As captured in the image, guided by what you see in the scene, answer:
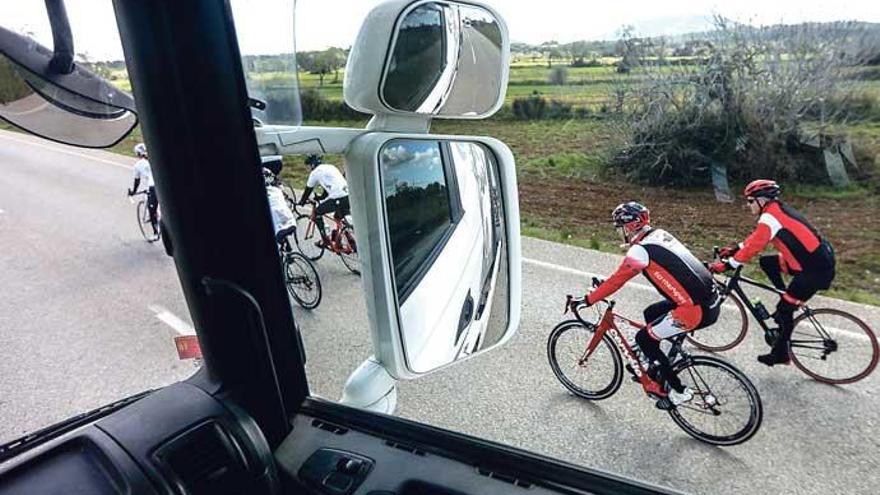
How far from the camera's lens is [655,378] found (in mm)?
2494

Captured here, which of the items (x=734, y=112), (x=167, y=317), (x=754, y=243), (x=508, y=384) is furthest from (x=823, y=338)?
(x=167, y=317)

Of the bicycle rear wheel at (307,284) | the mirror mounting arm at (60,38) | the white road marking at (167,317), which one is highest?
the mirror mounting arm at (60,38)

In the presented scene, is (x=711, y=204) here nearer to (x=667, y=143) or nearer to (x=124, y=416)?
(x=667, y=143)

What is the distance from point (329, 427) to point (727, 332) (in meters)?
2.51

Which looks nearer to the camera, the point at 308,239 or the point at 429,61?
the point at 429,61

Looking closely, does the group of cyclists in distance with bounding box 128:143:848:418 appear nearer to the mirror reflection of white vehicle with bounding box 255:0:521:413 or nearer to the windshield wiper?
the windshield wiper

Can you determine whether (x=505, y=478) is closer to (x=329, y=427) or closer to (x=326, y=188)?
(x=329, y=427)

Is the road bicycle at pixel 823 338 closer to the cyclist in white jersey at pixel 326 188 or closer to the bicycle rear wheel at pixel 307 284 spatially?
the bicycle rear wheel at pixel 307 284

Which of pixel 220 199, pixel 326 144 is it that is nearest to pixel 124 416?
pixel 220 199

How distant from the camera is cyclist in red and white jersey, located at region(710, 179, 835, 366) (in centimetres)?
222

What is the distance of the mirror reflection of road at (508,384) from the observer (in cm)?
183

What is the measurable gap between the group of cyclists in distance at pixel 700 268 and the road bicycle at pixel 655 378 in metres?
0.04

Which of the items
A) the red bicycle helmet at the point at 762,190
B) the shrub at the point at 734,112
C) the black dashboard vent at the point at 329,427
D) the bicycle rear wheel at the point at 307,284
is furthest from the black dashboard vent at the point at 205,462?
the red bicycle helmet at the point at 762,190

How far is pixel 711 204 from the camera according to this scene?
7.92 ft
